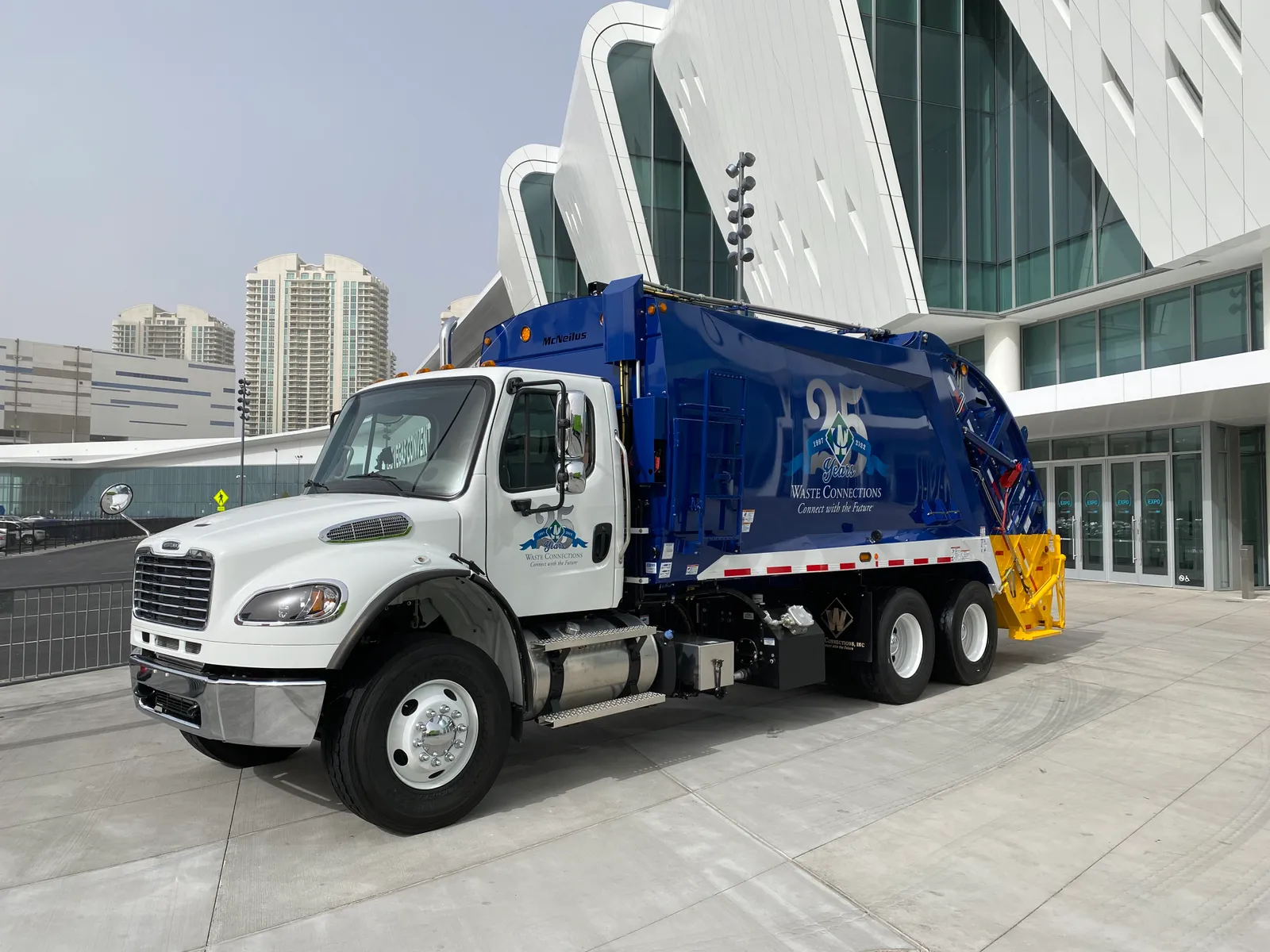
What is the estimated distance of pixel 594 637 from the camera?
6.02 m

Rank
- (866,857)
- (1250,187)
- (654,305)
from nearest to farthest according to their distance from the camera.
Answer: (866,857), (654,305), (1250,187)

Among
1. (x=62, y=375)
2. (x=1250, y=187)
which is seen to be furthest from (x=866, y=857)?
(x=62, y=375)

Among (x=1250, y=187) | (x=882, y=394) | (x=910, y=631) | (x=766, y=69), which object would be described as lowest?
(x=910, y=631)

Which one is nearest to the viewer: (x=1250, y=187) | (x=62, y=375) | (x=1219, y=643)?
(x=1219, y=643)

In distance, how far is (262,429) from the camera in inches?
5143

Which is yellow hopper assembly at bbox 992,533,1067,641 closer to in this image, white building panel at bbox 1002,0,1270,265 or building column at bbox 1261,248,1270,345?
white building panel at bbox 1002,0,1270,265

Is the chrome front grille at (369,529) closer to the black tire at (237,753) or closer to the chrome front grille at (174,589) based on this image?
the chrome front grille at (174,589)

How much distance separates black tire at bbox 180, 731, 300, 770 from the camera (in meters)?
6.03

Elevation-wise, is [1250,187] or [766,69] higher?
[766,69]

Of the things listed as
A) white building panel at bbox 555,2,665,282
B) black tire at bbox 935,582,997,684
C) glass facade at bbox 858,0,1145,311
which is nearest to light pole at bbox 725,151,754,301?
glass facade at bbox 858,0,1145,311

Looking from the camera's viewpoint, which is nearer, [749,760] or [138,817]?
[138,817]

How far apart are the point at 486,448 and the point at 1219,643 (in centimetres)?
1066

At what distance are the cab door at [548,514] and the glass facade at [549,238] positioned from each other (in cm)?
3390

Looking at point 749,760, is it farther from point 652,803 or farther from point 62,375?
point 62,375
